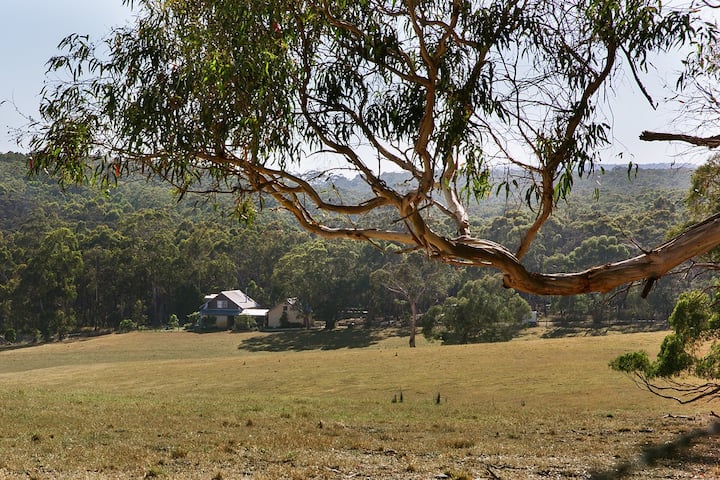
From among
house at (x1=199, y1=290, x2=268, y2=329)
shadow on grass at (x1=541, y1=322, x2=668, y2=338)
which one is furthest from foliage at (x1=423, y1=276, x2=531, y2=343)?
house at (x1=199, y1=290, x2=268, y2=329)

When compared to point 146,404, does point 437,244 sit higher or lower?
higher

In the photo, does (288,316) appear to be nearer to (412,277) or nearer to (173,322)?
(173,322)

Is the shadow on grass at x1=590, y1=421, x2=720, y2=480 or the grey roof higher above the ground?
the grey roof

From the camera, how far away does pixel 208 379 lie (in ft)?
116

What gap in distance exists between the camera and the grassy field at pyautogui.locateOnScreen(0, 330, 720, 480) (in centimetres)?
1146

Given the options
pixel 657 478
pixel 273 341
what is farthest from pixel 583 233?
pixel 657 478

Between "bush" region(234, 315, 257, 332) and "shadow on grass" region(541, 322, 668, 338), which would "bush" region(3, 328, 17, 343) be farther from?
"shadow on grass" region(541, 322, 668, 338)

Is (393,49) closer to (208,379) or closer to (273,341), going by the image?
(208,379)

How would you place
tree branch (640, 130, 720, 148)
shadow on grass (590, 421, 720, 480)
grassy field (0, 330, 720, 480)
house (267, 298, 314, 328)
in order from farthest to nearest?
house (267, 298, 314, 328) < grassy field (0, 330, 720, 480) < shadow on grass (590, 421, 720, 480) < tree branch (640, 130, 720, 148)

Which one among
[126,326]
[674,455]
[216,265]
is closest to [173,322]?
[126,326]

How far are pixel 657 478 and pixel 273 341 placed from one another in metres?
55.8

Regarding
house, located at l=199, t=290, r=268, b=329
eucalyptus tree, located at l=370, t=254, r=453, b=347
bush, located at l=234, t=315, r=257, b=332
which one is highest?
eucalyptus tree, located at l=370, t=254, r=453, b=347

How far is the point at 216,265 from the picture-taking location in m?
82.0

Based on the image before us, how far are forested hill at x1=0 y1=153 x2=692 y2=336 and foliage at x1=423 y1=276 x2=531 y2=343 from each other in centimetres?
1220
